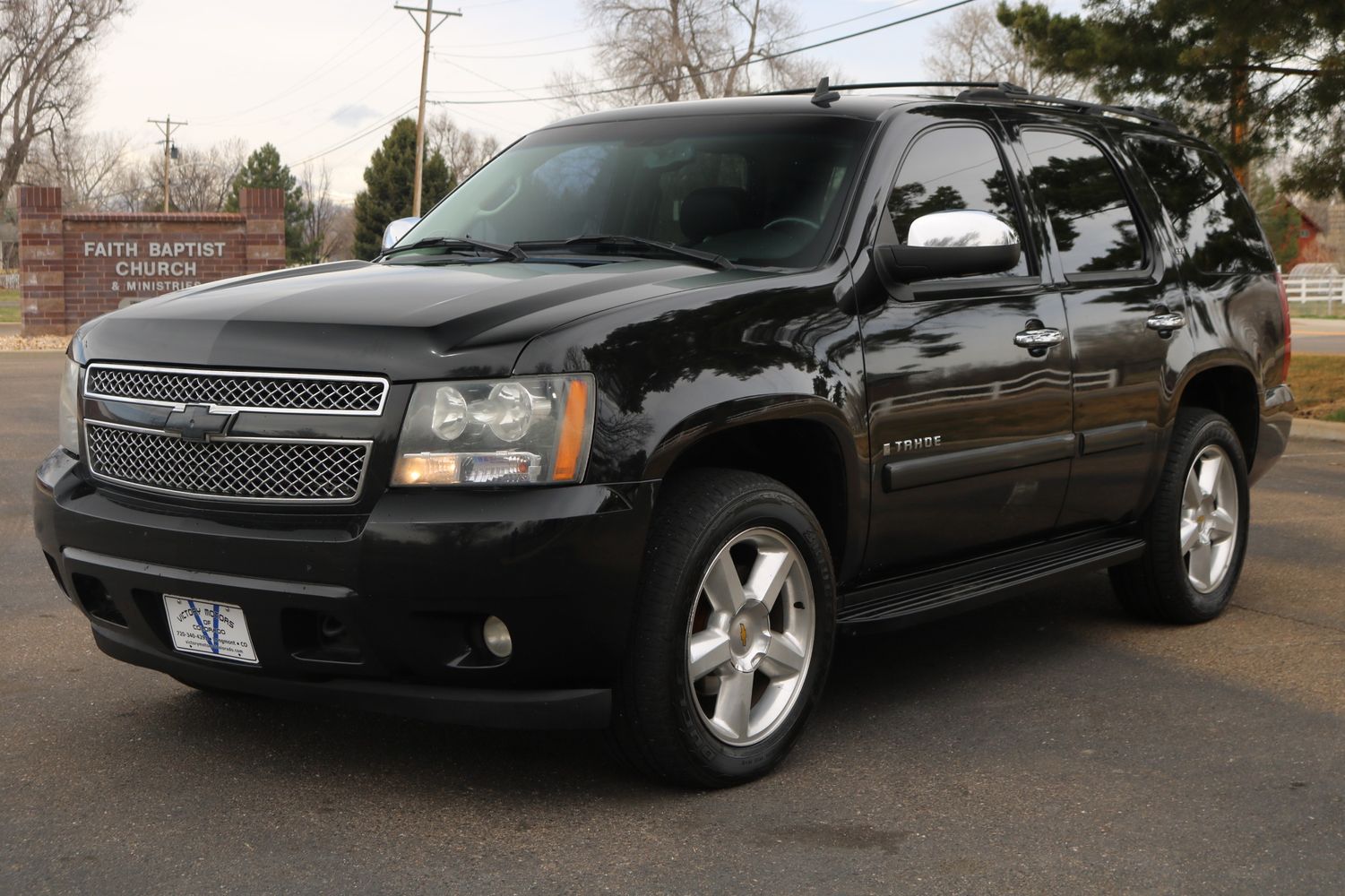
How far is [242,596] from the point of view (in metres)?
3.57

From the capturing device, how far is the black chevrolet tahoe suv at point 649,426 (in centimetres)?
349

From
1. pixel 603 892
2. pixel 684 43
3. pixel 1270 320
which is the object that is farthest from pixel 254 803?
pixel 684 43

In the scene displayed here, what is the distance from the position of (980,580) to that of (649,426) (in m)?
1.63

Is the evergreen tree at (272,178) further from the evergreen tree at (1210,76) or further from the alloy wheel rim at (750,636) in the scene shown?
the alloy wheel rim at (750,636)

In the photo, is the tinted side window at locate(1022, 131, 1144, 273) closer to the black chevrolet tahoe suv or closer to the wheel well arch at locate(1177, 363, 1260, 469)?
the black chevrolet tahoe suv

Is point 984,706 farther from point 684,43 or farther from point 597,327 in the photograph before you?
point 684,43

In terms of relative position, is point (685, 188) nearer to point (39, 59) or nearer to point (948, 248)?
point (948, 248)

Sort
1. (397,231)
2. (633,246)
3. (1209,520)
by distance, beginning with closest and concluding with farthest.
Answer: (633,246) < (397,231) < (1209,520)

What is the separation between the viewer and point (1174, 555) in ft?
18.5

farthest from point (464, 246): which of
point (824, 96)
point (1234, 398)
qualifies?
point (1234, 398)

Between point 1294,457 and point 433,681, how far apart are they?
9.12m

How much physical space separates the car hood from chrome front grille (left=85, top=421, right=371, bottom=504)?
19cm

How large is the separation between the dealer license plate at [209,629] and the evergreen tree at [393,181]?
204 ft

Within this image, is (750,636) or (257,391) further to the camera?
(750,636)
